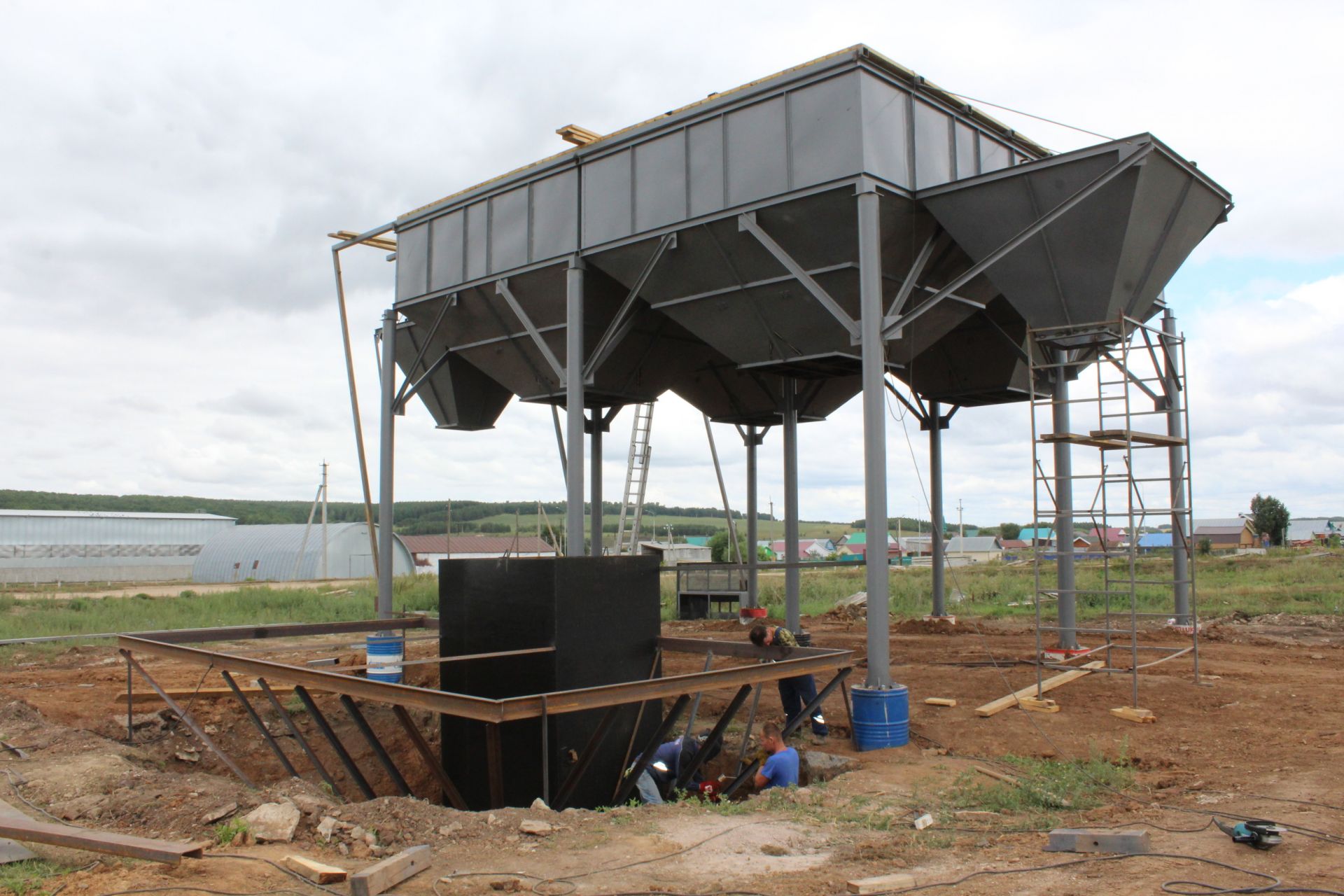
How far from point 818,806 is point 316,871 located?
3.69 meters

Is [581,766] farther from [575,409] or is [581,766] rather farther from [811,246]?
[811,246]

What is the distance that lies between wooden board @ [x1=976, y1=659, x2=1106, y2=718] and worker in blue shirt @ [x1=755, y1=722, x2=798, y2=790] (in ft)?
9.47

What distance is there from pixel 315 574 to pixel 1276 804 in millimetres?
54318

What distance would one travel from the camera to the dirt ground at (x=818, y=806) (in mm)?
5594

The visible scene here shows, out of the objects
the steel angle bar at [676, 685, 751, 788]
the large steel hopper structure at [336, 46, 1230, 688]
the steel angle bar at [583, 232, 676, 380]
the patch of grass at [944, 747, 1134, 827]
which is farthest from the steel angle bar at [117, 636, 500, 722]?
the steel angle bar at [583, 232, 676, 380]

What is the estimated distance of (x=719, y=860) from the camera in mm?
5992

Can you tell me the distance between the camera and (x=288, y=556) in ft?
183

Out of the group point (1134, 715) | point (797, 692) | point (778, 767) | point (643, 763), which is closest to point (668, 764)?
point (643, 763)

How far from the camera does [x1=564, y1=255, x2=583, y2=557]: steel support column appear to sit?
13680mm

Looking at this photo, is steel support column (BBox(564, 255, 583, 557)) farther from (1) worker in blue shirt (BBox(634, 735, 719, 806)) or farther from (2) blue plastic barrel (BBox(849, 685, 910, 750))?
(2) blue plastic barrel (BBox(849, 685, 910, 750))

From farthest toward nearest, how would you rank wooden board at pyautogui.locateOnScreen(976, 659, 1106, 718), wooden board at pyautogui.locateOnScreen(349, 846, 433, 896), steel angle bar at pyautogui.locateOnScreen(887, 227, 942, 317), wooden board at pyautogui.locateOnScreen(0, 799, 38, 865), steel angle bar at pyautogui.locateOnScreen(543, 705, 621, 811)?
wooden board at pyautogui.locateOnScreen(976, 659, 1106, 718) < steel angle bar at pyautogui.locateOnScreen(887, 227, 942, 317) < steel angle bar at pyautogui.locateOnScreen(543, 705, 621, 811) < wooden board at pyautogui.locateOnScreen(0, 799, 38, 865) < wooden board at pyautogui.locateOnScreen(349, 846, 433, 896)

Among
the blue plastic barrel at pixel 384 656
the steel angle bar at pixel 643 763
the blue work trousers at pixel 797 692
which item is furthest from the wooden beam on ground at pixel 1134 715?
the blue plastic barrel at pixel 384 656

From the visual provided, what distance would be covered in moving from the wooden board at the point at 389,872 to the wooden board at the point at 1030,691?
6.97 meters

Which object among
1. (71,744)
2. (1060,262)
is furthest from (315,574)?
(1060,262)
